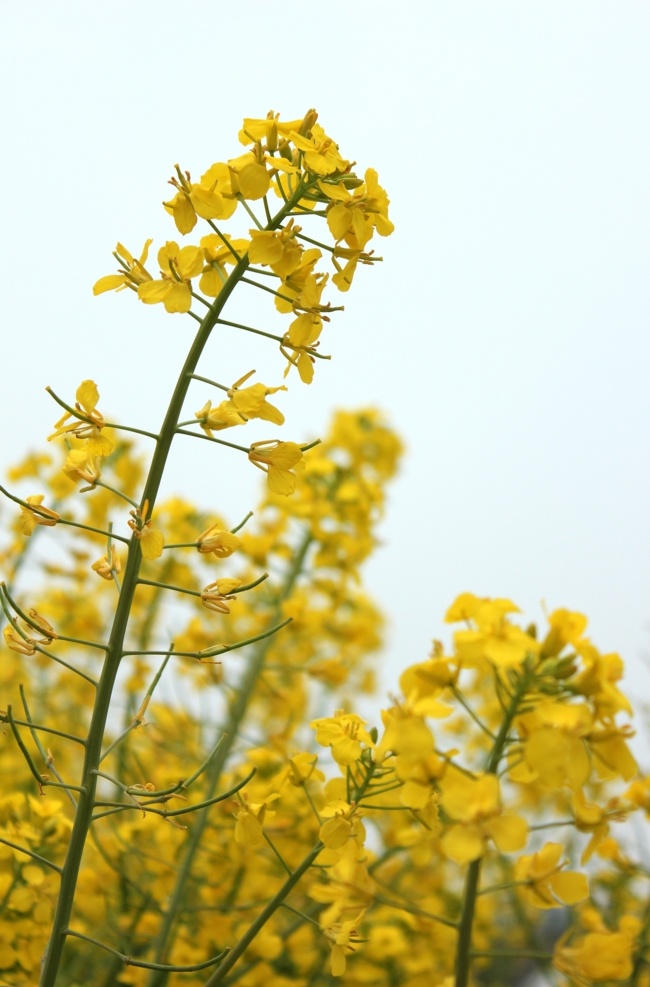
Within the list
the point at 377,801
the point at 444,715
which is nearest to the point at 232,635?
the point at 377,801

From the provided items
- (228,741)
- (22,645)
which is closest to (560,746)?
(22,645)

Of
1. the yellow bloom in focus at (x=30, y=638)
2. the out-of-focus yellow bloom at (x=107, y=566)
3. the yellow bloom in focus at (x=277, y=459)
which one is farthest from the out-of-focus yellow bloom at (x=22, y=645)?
the yellow bloom in focus at (x=277, y=459)

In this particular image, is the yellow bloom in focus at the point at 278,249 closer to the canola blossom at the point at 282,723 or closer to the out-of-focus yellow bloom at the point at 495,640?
the canola blossom at the point at 282,723

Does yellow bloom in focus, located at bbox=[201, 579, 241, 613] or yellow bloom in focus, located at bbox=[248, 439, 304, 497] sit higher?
yellow bloom in focus, located at bbox=[248, 439, 304, 497]

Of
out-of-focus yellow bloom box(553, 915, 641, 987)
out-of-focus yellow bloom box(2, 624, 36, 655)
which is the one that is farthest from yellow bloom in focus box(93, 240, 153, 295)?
out-of-focus yellow bloom box(553, 915, 641, 987)

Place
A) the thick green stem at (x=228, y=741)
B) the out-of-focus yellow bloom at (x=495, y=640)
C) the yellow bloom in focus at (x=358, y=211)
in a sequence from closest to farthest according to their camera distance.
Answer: the out-of-focus yellow bloom at (x=495, y=640) → the yellow bloom in focus at (x=358, y=211) → the thick green stem at (x=228, y=741)

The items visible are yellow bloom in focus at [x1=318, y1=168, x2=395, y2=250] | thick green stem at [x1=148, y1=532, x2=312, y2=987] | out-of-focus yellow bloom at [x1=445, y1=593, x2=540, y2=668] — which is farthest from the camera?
thick green stem at [x1=148, y1=532, x2=312, y2=987]

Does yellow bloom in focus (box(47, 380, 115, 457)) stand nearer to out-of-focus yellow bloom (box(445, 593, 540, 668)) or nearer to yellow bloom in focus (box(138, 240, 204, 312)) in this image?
yellow bloom in focus (box(138, 240, 204, 312))
